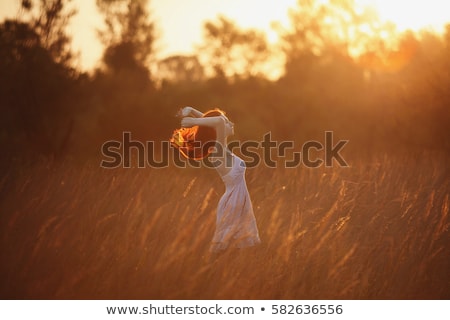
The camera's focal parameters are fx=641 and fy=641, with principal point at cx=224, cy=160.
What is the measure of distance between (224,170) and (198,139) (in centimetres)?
36

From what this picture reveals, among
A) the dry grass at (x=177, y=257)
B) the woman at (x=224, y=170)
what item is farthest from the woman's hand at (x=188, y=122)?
the dry grass at (x=177, y=257)

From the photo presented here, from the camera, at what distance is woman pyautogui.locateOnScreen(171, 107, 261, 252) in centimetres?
539

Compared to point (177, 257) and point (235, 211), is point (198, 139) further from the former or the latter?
point (177, 257)

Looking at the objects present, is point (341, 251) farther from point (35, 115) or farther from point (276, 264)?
point (35, 115)

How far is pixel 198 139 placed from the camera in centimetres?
542

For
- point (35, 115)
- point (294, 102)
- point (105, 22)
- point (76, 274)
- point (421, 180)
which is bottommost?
point (76, 274)

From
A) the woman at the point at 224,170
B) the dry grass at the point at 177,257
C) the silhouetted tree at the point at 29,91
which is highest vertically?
the silhouetted tree at the point at 29,91

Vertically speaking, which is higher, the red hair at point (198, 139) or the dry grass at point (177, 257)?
the red hair at point (198, 139)

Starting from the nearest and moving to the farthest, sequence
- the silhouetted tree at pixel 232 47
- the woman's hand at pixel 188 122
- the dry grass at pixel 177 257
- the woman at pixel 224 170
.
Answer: the dry grass at pixel 177 257
the woman's hand at pixel 188 122
the woman at pixel 224 170
the silhouetted tree at pixel 232 47

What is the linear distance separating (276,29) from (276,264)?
22912 millimetres

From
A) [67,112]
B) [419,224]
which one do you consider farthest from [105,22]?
[419,224]

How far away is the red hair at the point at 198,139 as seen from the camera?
540cm

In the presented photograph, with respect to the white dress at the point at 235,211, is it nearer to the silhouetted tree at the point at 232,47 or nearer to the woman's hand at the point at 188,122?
the woman's hand at the point at 188,122

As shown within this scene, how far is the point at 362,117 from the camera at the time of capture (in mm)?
23156
